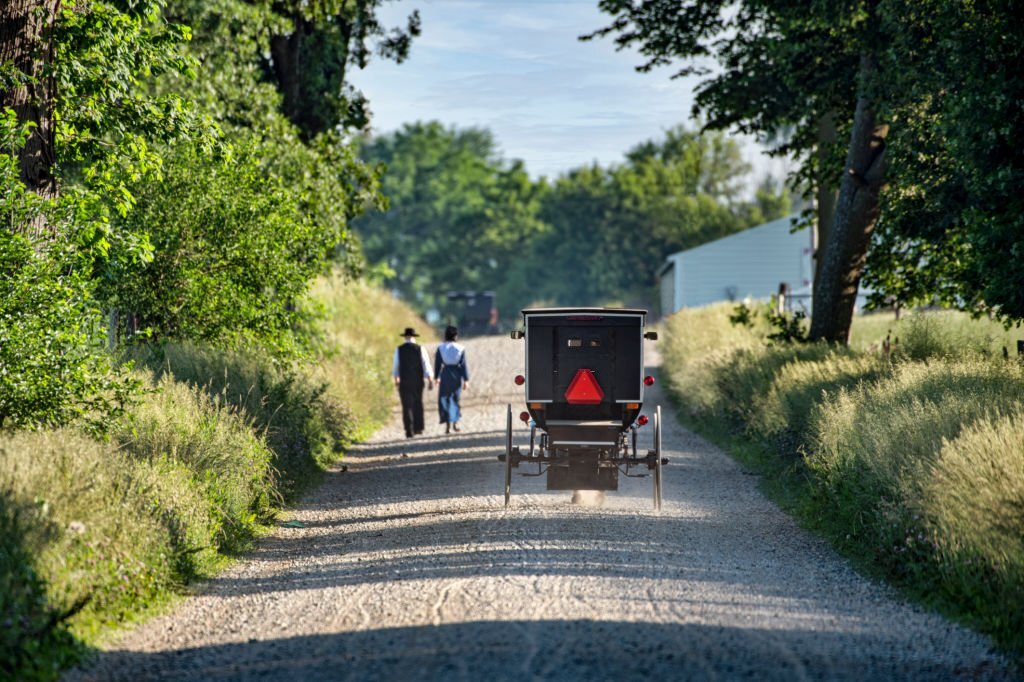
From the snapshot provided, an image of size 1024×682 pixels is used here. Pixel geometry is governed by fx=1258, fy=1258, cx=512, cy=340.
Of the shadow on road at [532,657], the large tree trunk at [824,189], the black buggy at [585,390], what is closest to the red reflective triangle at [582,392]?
the black buggy at [585,390]

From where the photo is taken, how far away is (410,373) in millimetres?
21734

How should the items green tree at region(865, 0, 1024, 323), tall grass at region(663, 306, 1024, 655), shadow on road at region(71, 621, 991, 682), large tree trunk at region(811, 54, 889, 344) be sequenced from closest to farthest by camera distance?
shadow on road at region(71, 621, 991, 682)
tall grass at region(663, 306, 1024, 655)
green tree at region(865, 0, 1024, 323)
large tree trunk at region(811, 54, 889, 344)

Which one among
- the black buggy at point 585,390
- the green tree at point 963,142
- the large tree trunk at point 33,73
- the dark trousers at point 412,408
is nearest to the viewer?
the large tree trunk at point 33,73

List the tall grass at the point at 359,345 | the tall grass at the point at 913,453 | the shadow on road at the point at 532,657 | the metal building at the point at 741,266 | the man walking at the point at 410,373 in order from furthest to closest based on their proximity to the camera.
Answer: the metal building at the point at 741,266 < the tall grass at the point at 359,345 < the man walking at the point at 410,373 < the tall grass at the point at 913,453 < the shadow on road at the point at 532,657

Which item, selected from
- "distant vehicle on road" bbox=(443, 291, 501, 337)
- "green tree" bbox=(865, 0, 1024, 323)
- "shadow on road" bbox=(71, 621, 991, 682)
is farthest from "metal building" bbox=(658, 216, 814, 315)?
"shadow on road" bbox=(71, 621, 991, 682)

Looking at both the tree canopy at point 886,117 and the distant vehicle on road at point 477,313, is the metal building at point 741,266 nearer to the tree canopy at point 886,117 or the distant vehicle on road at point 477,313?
the distant vehicle on road at point 477,313

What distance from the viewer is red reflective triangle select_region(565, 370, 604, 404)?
13.6 metres

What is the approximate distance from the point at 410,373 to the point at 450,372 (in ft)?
3.02

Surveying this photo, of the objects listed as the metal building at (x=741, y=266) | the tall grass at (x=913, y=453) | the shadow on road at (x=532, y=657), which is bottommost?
the shadow on road at (x=532, y=657)

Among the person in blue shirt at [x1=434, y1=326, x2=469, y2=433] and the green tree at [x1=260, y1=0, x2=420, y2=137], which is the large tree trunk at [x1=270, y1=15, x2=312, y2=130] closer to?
the green tree at [x1=260, y1=0, x2=420, y2=137]

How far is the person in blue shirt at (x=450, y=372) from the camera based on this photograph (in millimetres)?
22047

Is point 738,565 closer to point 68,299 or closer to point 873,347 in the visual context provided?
point 68,299

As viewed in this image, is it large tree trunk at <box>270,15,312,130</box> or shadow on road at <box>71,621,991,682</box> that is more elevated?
large tree trunk at <box>270,15,312,130</box>

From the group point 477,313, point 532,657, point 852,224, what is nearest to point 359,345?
point 852,224
